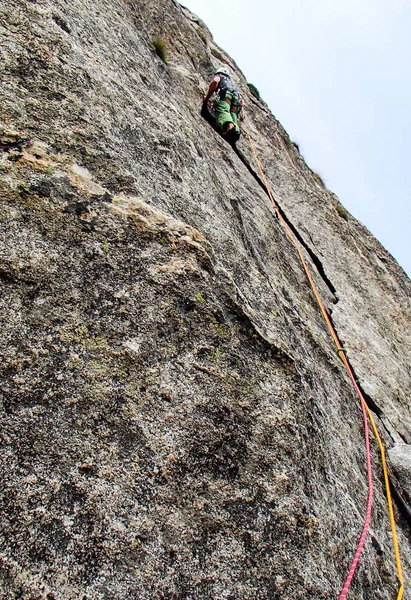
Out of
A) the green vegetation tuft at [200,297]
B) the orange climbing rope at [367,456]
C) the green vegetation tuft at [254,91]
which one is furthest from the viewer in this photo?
the green vegetation tuft at [254,91]

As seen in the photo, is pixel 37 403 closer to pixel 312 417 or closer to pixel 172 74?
pixel 312 417

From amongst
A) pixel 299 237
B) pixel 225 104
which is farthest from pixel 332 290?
pixel 225 104

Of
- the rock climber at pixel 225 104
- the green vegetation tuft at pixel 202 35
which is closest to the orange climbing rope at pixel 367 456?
the rock climber at pixel 225 104

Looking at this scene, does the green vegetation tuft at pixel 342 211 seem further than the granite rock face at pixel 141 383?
Yes

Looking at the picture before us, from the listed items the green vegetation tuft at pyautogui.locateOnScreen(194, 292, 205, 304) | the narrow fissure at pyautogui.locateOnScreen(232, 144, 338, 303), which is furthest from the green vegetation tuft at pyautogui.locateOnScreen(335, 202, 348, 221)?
the green vegetation tuft at pyautogui.locateOnScreen(194, 292, 205, 304)

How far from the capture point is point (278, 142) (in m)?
9.72

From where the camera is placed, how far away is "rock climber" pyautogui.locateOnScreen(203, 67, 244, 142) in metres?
6.87

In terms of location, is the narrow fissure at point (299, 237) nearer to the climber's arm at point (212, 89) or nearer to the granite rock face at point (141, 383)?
the climber's arm at point (212, 89)

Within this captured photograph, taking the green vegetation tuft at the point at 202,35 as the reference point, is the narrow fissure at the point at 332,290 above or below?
below

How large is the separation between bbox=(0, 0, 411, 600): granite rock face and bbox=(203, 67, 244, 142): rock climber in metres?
2.65

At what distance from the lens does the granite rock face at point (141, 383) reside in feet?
6.92

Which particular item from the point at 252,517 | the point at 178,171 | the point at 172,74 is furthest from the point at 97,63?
the point at 252,517

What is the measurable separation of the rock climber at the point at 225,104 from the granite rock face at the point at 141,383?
8.70ft

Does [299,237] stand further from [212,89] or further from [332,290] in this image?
[212,89]
